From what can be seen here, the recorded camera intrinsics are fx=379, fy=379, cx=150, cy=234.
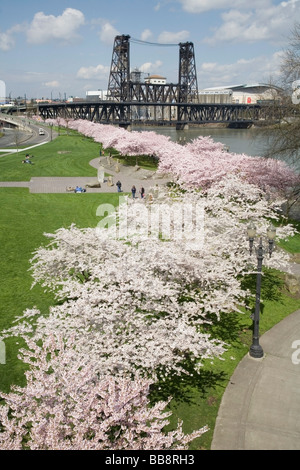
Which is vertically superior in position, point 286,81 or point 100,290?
point 286,81

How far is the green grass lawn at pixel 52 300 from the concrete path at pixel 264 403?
15.7 inches

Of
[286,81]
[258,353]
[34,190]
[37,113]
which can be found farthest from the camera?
[37,113]

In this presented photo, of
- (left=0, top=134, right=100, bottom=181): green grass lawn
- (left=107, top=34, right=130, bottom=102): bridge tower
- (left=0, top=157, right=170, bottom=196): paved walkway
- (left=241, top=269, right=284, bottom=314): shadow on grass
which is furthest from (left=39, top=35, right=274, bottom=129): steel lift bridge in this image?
(left=241, top=269, right=284, bottom=314): shadow on grass

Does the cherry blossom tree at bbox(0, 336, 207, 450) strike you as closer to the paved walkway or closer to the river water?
the river water

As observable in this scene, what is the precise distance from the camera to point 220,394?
13.1 metres

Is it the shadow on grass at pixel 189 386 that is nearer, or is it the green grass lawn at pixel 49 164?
the shadow on grass at pixel 189 386

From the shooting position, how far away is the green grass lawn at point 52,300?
504 inches

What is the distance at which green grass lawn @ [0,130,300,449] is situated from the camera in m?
12.8

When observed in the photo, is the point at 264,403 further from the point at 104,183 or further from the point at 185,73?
the point at 185,73

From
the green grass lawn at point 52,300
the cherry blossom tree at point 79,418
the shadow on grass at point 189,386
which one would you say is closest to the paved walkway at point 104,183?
the green grass lawn at point 52,300

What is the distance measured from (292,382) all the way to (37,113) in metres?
157

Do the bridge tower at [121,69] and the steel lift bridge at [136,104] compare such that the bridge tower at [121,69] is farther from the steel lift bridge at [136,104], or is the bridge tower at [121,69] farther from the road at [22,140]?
the road at [22,140]
